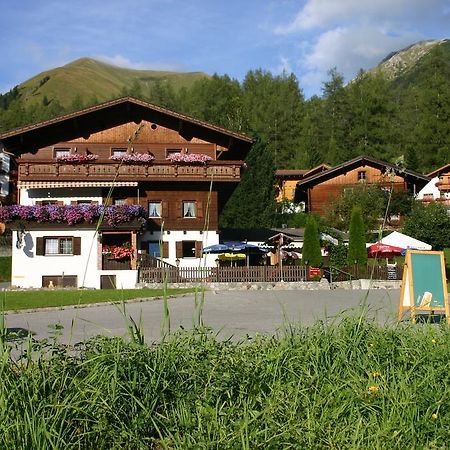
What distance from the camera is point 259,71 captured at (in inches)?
3435

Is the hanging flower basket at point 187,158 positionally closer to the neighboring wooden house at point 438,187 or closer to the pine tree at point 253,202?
the pine tree at point 253,202

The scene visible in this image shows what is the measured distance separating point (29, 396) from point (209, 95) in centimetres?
8038

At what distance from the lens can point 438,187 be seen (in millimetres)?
60562

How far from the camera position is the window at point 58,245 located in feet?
104

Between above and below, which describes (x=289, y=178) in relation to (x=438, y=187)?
above

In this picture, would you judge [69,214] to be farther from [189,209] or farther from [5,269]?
[5,269]

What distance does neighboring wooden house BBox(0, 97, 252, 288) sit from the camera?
31.6m

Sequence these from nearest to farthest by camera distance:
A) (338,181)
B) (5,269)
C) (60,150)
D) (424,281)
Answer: (424,281) → (60,150) → (5,269) → (338,181)

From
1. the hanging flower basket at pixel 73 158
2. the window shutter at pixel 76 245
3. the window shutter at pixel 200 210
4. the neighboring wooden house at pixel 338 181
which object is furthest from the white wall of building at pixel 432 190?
the window shutter at pixel 76 245

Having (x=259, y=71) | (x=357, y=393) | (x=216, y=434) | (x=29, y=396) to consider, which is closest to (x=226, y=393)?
(x=216, y=434)

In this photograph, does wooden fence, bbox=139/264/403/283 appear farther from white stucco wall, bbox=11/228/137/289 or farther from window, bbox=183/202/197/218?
window, bbox=183/202/197/218

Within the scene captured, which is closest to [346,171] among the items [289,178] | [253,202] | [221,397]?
[253,202]

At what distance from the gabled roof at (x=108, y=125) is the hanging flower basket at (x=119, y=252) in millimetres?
8124

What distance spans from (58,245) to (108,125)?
859 cm
